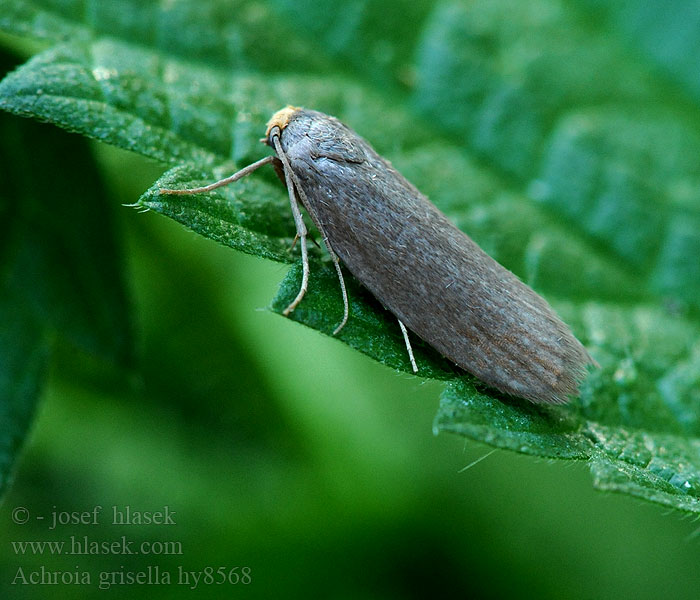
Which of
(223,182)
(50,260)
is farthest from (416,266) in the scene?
(50,260)

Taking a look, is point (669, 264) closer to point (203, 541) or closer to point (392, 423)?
point (392, 423)

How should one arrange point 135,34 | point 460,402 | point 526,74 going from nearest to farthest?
point 460,402, point 135,34, point 526,74

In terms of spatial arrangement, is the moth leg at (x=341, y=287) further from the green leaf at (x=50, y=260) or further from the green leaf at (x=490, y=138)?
the green leaf at (x=50, y=260)

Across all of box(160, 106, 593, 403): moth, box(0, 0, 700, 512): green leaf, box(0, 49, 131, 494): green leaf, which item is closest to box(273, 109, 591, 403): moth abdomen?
box(160, 106, 593, 403): moth

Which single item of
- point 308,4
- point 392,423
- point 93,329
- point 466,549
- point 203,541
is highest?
point 308,4

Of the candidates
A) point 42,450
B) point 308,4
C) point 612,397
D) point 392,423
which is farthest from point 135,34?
point 612,397

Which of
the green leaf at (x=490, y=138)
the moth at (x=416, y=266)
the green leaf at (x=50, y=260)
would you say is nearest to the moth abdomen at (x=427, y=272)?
the moth at (x=416, y=266)

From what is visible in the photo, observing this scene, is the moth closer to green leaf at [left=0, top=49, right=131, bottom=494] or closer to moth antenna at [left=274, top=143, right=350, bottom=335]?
moth antenna at [left=274, top=143, right=350, bottom=335]
